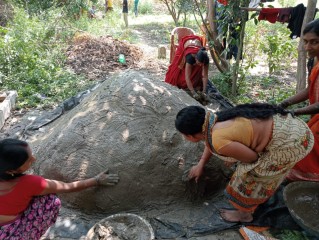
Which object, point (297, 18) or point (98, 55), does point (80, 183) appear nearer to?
point (297, 18)

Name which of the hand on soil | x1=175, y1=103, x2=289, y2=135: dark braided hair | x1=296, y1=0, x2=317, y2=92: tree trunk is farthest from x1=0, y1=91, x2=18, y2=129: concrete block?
x1=296, y1=0, x2=317, y2=92: tree trunk

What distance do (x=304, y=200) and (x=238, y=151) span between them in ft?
3.32

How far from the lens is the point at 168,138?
2.43 m

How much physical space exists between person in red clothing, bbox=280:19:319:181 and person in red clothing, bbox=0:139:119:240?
6.06 feet

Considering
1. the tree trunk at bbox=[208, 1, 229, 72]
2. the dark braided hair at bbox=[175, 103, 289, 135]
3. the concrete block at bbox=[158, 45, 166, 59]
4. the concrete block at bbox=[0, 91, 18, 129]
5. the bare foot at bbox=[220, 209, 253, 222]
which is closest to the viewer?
the dark braided hair at bbox=[175, 103, 289, 135]

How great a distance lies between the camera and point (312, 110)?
2299 millimetres

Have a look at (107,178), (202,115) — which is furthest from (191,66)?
(202,115)

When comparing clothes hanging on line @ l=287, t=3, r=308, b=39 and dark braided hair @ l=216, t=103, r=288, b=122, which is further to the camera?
clothes hanging on line @ l=287, t=3, r=308, b=39

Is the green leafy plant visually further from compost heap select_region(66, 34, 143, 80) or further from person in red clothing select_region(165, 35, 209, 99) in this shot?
person in red clothing select_region(165, 35, 209, 99)

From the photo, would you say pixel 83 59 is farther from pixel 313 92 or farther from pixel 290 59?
Answer: pixel 313 92

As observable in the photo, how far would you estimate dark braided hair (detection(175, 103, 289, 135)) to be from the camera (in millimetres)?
1644

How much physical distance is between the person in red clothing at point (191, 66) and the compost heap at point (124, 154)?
1.19 meters

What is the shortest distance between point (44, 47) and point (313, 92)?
17.3ft

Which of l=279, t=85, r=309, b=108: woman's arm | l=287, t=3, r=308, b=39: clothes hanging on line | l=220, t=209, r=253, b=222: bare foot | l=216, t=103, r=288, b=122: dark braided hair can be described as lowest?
l=220, t=209, r=253, b=222: bare foot
